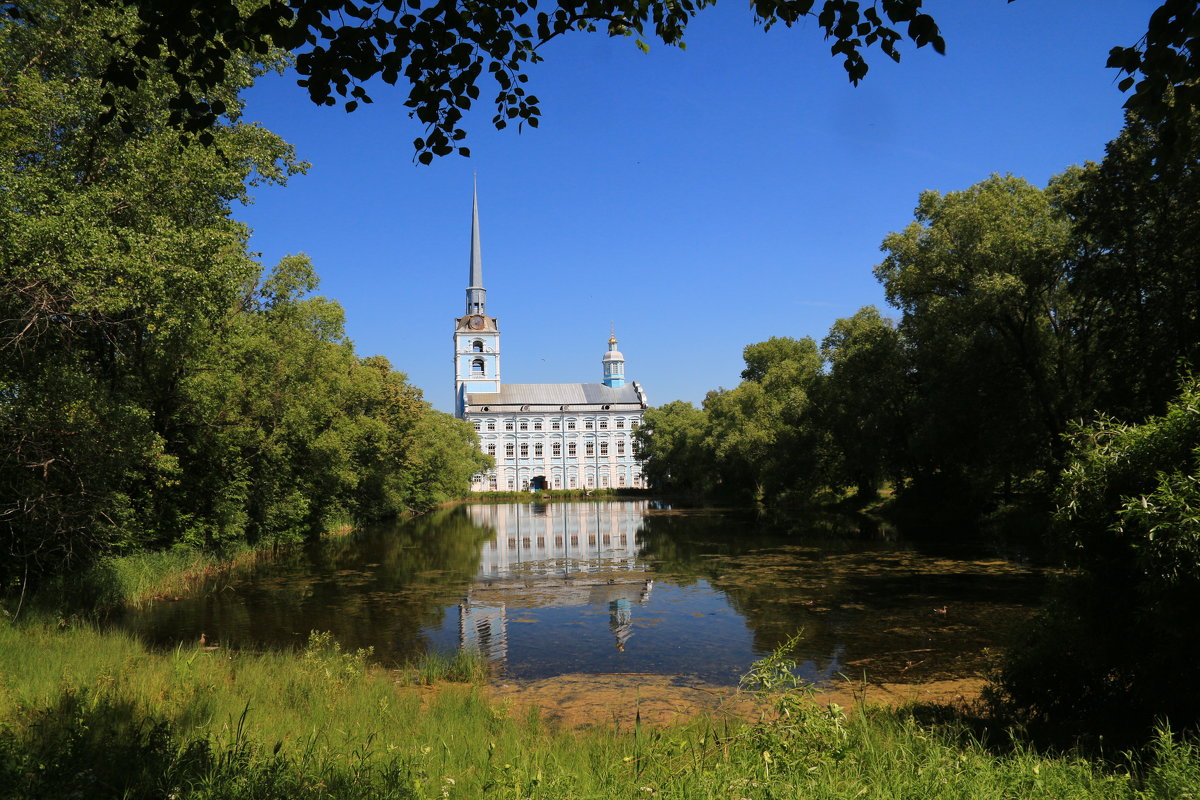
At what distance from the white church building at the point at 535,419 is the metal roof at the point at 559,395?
157 mm

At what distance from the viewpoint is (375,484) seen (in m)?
41.4

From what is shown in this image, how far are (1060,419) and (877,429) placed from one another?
9901 mm

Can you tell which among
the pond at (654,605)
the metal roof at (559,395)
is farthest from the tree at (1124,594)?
the metal roof at (559,395)

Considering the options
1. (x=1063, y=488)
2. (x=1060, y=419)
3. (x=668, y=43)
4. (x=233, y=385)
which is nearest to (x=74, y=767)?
(x=668, y=43)

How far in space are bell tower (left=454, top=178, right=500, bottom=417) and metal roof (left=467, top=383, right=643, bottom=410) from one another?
6.74 feet

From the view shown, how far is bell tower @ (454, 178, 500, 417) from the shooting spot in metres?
120

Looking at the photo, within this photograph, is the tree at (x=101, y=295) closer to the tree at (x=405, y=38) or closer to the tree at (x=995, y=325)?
the tree at (x=405, y=38)

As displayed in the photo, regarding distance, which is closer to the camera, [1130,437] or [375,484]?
[1130,437]

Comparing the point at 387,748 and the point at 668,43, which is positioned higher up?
the point at 668,43

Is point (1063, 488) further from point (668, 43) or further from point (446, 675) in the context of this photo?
point (446, 675)

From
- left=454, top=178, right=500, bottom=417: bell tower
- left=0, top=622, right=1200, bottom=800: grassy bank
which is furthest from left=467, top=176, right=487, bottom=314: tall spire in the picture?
left=0, top=622, right=1200, bottom=800: grassy bank

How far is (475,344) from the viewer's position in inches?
4754

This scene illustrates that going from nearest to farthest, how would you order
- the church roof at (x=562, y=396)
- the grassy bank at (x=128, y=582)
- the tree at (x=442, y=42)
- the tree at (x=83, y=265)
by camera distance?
the tree at (x=442, y=42) → the tree at (x=83, y=265) → the grassy bank at (x=128, y=582) → the church roof at (x=562, y=396)

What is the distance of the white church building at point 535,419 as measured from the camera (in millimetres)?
116312
